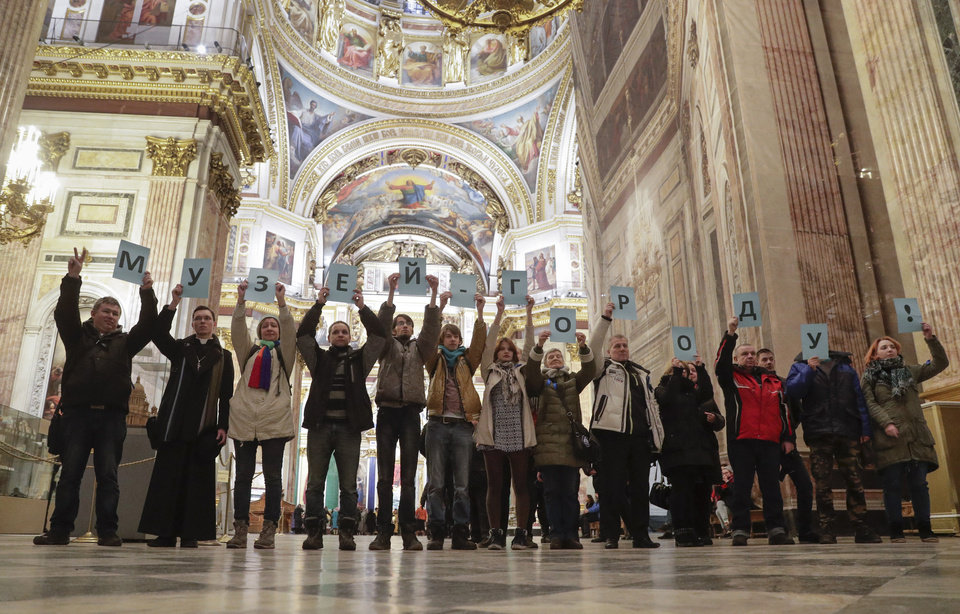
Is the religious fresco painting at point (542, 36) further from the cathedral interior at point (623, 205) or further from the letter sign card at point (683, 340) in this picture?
the letter sign card at point (683, 340)

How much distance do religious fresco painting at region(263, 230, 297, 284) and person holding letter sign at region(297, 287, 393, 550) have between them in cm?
1577

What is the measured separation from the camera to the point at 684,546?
155 inches

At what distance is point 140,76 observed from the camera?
965 cm

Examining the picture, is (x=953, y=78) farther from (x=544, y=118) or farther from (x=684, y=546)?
(x=544, y=118)

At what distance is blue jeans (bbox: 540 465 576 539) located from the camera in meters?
3.93

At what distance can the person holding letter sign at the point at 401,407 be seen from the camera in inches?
146

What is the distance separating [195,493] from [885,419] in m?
3.90

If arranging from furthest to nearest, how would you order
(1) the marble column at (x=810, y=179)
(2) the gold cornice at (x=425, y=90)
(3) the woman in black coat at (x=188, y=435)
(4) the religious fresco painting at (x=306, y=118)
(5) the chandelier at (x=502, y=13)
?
(4) the religious fresco painting at (x=306, y=118), (2) the gold cornice at (x=425, y=90), (5) the chandelier at (x=502, y=13), (1) the marble column at (x=810, y=179), (3) the woman in black coat at (x=188, y=435)

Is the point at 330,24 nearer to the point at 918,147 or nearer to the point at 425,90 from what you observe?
the point at 425,90

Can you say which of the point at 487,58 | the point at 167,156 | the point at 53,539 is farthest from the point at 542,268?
the point at 53,539

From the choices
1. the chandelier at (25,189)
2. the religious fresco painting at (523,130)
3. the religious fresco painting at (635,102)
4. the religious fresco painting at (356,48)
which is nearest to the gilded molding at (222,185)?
the chandelier at (25,189)

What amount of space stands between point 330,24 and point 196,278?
56.4 feet

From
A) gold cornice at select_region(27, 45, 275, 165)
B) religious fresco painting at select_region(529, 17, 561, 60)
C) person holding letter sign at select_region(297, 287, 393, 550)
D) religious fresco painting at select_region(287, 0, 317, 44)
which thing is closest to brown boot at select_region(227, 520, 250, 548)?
person holding letter sign at select_region(297, 287, 393, 550)

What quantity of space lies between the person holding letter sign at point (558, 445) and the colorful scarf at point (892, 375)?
1.68 meters
